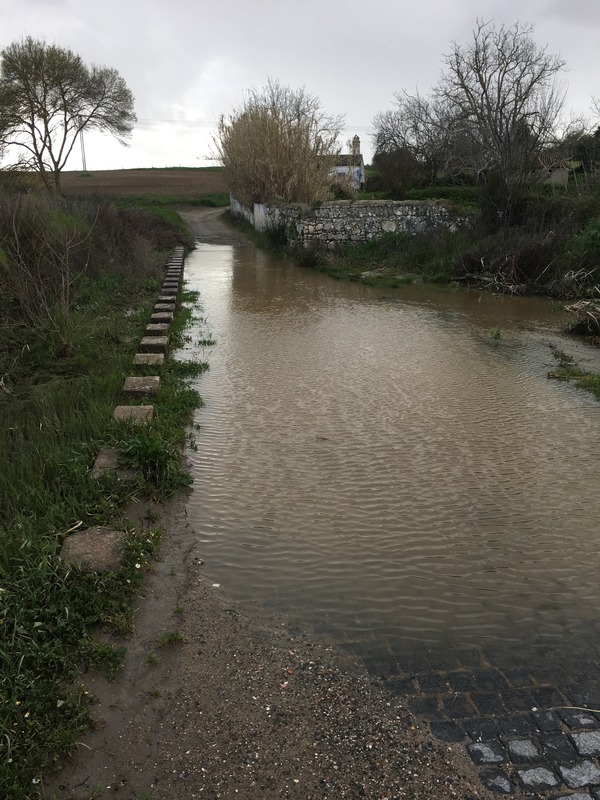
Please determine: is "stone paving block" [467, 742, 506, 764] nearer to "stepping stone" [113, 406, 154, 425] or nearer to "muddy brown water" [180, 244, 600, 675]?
"muddy brown water" [180, 244, 600, 675]

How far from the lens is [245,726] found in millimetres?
2463

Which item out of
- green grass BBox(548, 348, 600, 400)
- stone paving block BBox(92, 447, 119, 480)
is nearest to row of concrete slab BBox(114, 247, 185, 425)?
stone paving block BBox(92, 447, 119, 480)

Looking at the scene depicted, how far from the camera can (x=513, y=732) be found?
2453 mm

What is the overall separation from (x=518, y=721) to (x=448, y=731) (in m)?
0.30

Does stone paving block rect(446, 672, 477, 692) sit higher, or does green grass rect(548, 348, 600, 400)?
stone paving block rect(446, 672, 477, 692)

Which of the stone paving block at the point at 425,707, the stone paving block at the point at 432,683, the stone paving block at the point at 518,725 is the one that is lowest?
the stone paving block at the point at 432,683

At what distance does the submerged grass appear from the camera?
242 centimetres

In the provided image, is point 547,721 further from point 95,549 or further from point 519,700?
point 95,549

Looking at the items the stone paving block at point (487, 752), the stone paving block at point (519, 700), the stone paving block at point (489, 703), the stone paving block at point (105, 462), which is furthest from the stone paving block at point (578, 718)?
the stone paving block at point (105, 462)

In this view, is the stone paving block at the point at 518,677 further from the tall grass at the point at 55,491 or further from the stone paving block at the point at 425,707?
the tall grass at the point at 55,491

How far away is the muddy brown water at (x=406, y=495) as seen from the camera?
10.3ft

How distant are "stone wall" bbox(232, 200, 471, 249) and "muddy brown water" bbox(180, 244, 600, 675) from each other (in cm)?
949

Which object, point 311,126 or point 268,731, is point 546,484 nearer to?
point 268,731

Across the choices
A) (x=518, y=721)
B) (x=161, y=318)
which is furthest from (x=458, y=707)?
(x=161, y=318)
